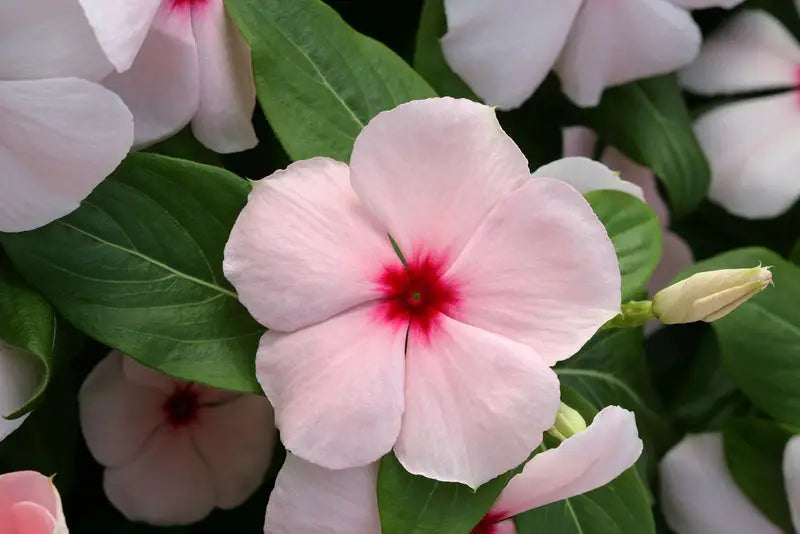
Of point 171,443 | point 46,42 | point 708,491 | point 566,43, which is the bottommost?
point 708,491

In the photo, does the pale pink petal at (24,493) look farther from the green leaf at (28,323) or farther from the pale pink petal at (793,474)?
the pale pink petal at (793,474)

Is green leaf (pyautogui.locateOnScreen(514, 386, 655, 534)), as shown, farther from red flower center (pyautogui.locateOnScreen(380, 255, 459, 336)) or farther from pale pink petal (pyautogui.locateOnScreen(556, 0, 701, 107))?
pale pink petal (pyautogui.locateOnScreen(556, 0, 701, 107))

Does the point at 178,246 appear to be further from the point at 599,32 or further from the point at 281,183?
the point at 599,32

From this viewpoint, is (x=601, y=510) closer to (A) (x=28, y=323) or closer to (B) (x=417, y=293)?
(B) (x=417, y=293)

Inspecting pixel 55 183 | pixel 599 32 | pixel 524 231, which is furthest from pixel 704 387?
pixel 55 183

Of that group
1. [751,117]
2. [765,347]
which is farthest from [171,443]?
[751,117]

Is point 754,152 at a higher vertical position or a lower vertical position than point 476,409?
lower
